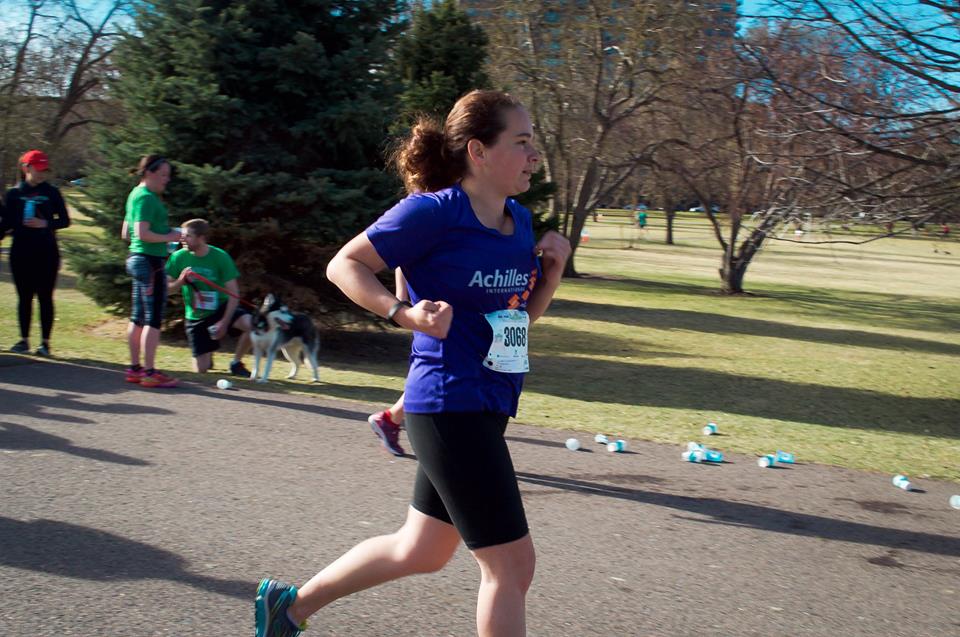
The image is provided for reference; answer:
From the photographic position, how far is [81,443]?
21.6ft

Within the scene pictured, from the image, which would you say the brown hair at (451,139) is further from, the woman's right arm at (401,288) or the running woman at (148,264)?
the running woman at (148,264)

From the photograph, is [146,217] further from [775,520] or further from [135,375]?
[775,520]

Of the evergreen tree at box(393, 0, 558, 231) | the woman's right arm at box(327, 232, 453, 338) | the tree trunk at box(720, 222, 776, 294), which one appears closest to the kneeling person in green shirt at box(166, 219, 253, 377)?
the woman's right arm at box(327, 232, 453, 338)

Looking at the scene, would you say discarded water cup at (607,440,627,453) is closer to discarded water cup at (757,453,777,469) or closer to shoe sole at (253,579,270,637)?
discarded water cup at (757,453,777,469)

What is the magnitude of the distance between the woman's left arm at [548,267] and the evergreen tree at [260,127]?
838 centimetres

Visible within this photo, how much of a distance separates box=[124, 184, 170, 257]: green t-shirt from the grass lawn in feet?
5.00

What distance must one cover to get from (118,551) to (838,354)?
14223mm

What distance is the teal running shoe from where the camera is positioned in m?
3.37

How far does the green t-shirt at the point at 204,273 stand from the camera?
32.3 feet

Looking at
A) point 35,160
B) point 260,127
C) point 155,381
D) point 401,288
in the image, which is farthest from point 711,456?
point 260,127

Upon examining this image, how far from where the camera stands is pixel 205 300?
995 centimetres

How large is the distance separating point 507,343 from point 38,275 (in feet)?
26.9

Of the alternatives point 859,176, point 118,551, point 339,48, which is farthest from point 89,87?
point 118,551

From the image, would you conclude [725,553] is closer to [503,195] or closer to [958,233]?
[503,195]
